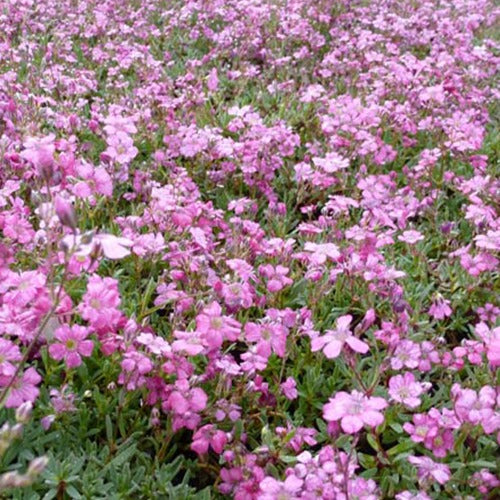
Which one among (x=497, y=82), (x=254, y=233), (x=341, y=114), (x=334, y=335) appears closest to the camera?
(x=334, y=335)

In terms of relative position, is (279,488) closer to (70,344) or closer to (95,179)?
(70,344)

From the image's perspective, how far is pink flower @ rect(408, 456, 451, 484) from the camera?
200 cm

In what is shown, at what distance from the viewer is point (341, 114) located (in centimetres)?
426

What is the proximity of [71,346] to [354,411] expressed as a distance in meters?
0.84

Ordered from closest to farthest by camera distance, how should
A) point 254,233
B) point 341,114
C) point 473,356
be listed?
point 473,356
point 254,233
point 341,114

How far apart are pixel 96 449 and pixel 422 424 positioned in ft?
3.43

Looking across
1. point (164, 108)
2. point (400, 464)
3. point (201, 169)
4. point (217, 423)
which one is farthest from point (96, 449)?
point (164, 108)

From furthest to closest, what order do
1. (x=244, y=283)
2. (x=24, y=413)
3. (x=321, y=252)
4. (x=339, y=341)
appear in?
(x=321, y=252)
(x=244, y=283)
(x=339, y=341)
(x=24, y=413)

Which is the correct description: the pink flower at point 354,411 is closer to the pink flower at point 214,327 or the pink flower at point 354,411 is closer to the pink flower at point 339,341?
the pink flower at point 339,341

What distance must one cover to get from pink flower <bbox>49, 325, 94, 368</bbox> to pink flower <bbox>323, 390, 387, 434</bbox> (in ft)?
2.39

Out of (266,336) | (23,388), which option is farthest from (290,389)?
(23,388)

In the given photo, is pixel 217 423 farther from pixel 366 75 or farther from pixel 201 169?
pixel 366 75

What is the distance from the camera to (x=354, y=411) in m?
1.79

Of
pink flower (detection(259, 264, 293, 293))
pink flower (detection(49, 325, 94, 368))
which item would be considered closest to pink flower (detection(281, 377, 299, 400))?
pink flower (detection(259, 264, 293, 293))
